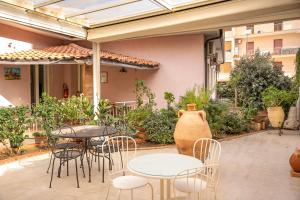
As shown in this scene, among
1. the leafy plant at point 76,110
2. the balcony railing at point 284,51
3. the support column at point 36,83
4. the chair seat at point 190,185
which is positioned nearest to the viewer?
the chair seat at point 190,185

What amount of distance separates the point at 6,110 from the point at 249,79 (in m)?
10.6

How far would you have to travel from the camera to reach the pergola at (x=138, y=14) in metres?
5.82

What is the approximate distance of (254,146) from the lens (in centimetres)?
850

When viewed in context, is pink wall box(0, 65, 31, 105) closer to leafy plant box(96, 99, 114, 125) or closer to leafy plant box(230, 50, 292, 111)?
leafy plant box(96, 99, 114, 125)

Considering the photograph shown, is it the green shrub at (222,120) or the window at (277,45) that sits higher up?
the window at (277,45)

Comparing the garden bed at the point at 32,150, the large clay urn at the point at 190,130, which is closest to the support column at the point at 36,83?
the garden bed at the point at 32,150

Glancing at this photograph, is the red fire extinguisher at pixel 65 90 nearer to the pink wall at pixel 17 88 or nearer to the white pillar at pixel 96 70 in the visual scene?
the pink wall at pixel 17 88

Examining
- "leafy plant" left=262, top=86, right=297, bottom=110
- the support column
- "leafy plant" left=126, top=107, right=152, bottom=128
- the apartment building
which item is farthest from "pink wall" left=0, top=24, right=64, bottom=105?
the apartment building

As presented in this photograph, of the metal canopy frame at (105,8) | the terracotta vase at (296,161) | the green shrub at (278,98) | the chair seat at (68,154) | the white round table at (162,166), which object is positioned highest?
the metal canopy frame at (105,8)

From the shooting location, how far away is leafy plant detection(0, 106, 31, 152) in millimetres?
6750

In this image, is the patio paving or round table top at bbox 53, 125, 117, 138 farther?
round table top at bbox 53, 125, 117, 138

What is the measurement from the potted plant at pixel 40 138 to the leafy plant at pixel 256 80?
874 centimetres

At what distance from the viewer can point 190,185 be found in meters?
3.77

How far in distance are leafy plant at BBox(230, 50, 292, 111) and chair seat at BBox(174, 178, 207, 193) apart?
9635 mm
